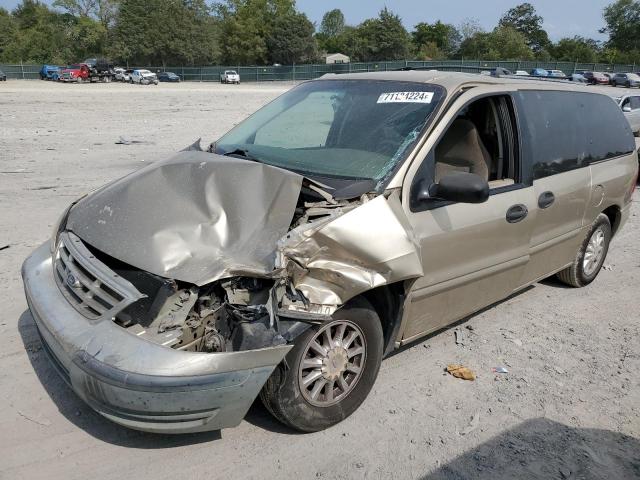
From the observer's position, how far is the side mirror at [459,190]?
3.21 m

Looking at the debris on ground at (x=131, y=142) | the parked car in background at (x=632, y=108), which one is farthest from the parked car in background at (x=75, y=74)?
the parked car in background at (x=632, y=108)

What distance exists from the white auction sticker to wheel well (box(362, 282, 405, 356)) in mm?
1288

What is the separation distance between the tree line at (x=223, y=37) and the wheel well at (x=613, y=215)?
259 ft

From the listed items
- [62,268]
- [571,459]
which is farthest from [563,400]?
[62,268]

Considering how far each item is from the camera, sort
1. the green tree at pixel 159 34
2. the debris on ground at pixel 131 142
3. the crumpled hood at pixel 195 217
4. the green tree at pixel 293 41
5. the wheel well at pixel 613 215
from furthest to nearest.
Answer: the green tree at pixel 293 41 → the green tree at pixel 159 34 → the debris on ground at pixel 131 142 → the wheel well at pixel 613 215 → the crumpled hood at pixel 195 217

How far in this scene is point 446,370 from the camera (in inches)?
153

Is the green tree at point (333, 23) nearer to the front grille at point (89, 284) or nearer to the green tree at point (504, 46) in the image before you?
the green tree at point (504, 46)

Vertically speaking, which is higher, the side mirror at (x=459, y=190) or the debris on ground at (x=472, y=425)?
the side mirror at (x=459, y=190)

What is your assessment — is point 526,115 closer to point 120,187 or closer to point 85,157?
point 120,187

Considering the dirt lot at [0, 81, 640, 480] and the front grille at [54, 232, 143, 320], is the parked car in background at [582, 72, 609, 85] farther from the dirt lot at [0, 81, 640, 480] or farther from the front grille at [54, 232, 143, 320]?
the front grille at [54, 232, 143, 320]

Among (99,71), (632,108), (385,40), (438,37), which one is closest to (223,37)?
(385,40)

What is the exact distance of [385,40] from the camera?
302 ft

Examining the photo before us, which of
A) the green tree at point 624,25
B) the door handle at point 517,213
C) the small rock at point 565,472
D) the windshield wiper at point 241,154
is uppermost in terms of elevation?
the green tree at point 624,25

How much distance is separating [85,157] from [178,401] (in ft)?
32.8
